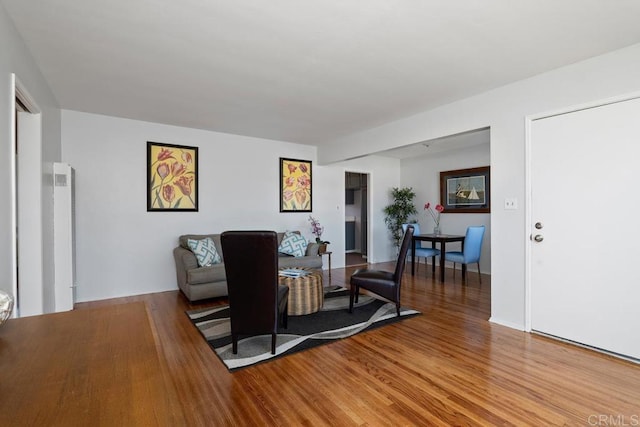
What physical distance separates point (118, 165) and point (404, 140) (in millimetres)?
3870

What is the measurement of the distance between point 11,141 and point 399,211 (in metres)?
6.13

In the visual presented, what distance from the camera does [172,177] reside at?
15.0 feet

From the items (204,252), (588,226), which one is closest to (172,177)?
(204,252)

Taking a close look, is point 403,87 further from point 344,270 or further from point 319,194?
point 344,270

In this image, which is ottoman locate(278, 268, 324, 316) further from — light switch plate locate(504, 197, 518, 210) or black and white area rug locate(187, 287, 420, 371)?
light switch plate locate(504, 197, 518, 210)

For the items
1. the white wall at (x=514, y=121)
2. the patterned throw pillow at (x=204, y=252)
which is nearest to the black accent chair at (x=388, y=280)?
the white wall at (x=514, y=121)

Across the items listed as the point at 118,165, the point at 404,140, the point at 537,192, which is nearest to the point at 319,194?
the point at 404,140

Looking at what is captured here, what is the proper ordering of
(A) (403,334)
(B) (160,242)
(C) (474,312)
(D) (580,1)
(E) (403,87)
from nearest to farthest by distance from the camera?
1. (D) (580,1)
2. (A) (403,334)
3. (E) (403,87)
4. (C) (474,312)
5. (B) (160,242)

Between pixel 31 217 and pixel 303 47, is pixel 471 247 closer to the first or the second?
pixel 303 47

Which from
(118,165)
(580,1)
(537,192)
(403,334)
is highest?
(580,1)

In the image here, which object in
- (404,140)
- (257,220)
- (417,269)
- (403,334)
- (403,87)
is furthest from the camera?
(417,269)

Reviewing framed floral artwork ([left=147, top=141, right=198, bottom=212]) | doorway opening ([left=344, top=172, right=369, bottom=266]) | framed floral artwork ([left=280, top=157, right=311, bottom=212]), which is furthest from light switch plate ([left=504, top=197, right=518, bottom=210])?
doorway opening ([left=344, top=172, right=369, bottom=266])

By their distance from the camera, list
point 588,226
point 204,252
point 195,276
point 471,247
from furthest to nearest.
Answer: point 471,247, point 204,252, point 195,276, point 588,226

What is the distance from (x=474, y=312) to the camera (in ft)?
11.5
